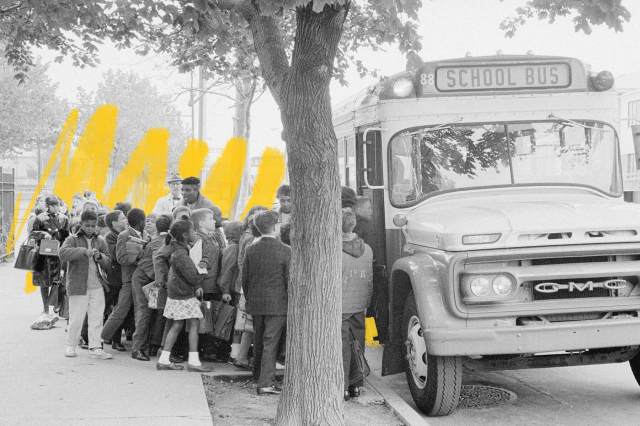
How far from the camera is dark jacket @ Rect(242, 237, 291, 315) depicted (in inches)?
281

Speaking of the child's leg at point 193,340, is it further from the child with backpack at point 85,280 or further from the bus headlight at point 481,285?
the bus headlight at point 481,285

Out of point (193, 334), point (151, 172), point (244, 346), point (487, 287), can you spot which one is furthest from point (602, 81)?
point (151, 172)

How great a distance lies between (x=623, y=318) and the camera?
621cm

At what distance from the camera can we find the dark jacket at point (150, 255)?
27.5 ft

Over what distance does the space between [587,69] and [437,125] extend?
1.56m

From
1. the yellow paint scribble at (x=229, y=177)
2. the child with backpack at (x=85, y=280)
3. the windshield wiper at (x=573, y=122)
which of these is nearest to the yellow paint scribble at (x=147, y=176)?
the yellow paint scribble at (x=229, y=177)

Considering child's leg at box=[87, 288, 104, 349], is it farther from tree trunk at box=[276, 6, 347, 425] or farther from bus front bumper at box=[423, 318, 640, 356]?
bus front bumper at box=[423, 318, 640, 356]

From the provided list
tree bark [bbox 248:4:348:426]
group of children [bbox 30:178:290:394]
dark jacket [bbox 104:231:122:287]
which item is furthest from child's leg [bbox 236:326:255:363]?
tree bark [bbox 248:4:348:426]

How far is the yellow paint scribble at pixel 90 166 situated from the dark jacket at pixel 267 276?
18.6 metres

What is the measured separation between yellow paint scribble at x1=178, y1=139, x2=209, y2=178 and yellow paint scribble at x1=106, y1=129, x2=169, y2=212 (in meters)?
0.99

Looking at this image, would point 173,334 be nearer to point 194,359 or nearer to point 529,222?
point 194,359

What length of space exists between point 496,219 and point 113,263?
14.7 feet

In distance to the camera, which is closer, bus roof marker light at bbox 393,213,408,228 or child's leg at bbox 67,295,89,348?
bus roof marker light at bbox 393,213,408,228

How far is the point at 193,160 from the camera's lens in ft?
82.5
